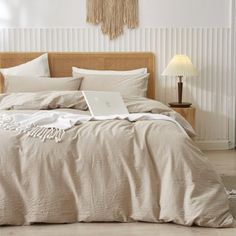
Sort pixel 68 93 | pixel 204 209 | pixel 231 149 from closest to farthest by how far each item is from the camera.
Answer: pixel 204 209 < pixel 68 93 < pixel 231 149

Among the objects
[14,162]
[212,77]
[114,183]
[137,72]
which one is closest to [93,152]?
[114,183]

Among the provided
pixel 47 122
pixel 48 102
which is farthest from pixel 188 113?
pixel 47 122

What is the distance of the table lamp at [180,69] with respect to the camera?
16.0ft

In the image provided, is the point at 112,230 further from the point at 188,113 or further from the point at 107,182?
the point at 188,113

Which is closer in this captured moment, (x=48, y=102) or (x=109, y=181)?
(x=109, y=181)

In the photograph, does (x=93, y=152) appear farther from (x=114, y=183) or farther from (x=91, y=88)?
(x=91, y=88)

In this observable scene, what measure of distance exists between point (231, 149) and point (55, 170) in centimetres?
306

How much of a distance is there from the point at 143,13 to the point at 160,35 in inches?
11.0

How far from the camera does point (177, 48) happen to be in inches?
208

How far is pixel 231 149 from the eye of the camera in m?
5.45

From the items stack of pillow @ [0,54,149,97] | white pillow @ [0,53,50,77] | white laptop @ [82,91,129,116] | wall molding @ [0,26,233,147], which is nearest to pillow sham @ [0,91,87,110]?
white laptop @ [82,91,129,116]

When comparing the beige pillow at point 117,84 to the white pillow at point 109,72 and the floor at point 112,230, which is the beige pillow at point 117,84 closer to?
the white pillow at point 109,72

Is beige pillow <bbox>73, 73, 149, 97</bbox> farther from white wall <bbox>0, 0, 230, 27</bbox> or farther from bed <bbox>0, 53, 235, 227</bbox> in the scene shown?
bed <bbox>0, 53, 235, 227</bbox>

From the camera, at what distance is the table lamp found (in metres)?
4.88
